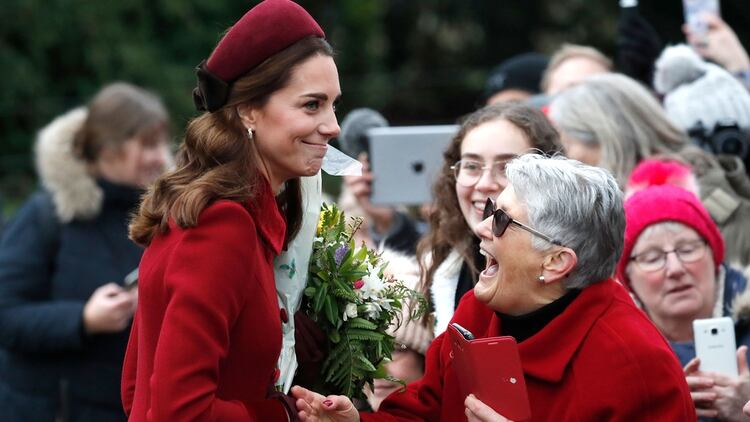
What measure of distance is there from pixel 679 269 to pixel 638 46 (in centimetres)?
258

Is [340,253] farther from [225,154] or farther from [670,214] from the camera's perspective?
[670,214]

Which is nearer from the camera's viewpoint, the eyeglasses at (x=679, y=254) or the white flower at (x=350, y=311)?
the white flower at (x=350, y=311)

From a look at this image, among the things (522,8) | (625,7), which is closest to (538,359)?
(625,7)

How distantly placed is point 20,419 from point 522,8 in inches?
563

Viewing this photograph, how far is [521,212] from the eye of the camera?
3.24 metres

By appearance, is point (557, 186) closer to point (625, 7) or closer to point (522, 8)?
point (625, 7)

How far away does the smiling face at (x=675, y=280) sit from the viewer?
13.6 feet

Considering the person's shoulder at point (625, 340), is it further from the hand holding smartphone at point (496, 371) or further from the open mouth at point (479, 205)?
the open mouth at point (479, 205)

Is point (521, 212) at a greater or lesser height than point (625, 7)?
lesser

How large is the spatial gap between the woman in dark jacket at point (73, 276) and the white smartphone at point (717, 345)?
2.57m

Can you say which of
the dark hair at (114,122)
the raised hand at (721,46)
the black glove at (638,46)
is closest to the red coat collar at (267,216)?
the dark hair at (114,122)

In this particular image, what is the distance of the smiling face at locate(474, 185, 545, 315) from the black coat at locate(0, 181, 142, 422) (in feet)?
8.27

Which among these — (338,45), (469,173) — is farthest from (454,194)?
(338,45)

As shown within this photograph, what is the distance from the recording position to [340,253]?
3.40 meters
